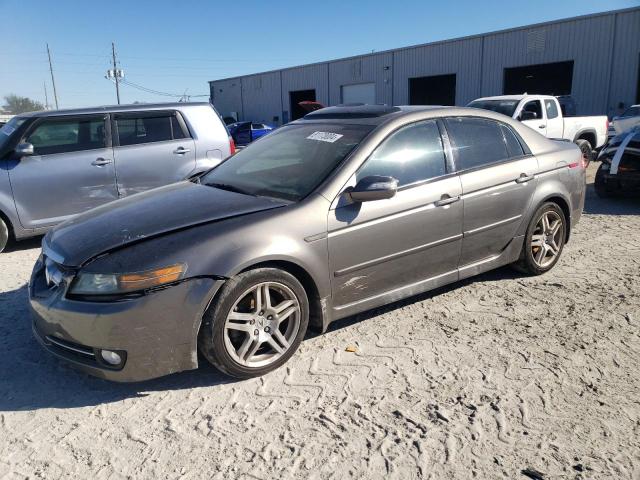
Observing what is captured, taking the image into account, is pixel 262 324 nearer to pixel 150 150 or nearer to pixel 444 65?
pixel 150 150

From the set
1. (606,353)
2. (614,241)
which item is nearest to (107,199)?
(606,353)

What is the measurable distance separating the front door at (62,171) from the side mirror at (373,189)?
426 cm

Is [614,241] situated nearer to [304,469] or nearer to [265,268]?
[265,268]

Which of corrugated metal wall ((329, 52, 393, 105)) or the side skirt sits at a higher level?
corrugated metal wall ((329, 52, 393, 105))

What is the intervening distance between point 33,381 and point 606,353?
12.1 ft

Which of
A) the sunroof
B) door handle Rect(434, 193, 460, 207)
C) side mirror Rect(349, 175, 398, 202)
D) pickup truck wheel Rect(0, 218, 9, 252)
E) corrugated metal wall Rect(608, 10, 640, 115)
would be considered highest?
corrugated metal wall Rect(608, 10, 640, 115)

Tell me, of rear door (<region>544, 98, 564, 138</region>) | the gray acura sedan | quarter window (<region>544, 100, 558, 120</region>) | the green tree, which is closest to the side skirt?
the gray acura sedan

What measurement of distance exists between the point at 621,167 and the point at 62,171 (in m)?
8.29

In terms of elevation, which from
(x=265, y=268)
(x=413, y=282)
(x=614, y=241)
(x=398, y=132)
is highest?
(x=398, y=132)

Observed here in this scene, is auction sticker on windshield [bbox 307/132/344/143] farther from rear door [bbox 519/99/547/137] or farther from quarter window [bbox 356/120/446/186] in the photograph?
rear door [bbox 519/99/547/137]

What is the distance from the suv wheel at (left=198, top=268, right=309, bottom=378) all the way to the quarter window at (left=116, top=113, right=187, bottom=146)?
4447mm

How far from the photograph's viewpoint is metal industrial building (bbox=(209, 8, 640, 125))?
70.3 feet

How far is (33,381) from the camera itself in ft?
10.5

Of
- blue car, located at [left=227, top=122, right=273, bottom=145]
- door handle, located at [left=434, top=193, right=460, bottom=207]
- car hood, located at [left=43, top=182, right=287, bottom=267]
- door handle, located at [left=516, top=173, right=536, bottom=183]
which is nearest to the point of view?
car hood, located at [left=43, top=182, right=287, bottom=267]
